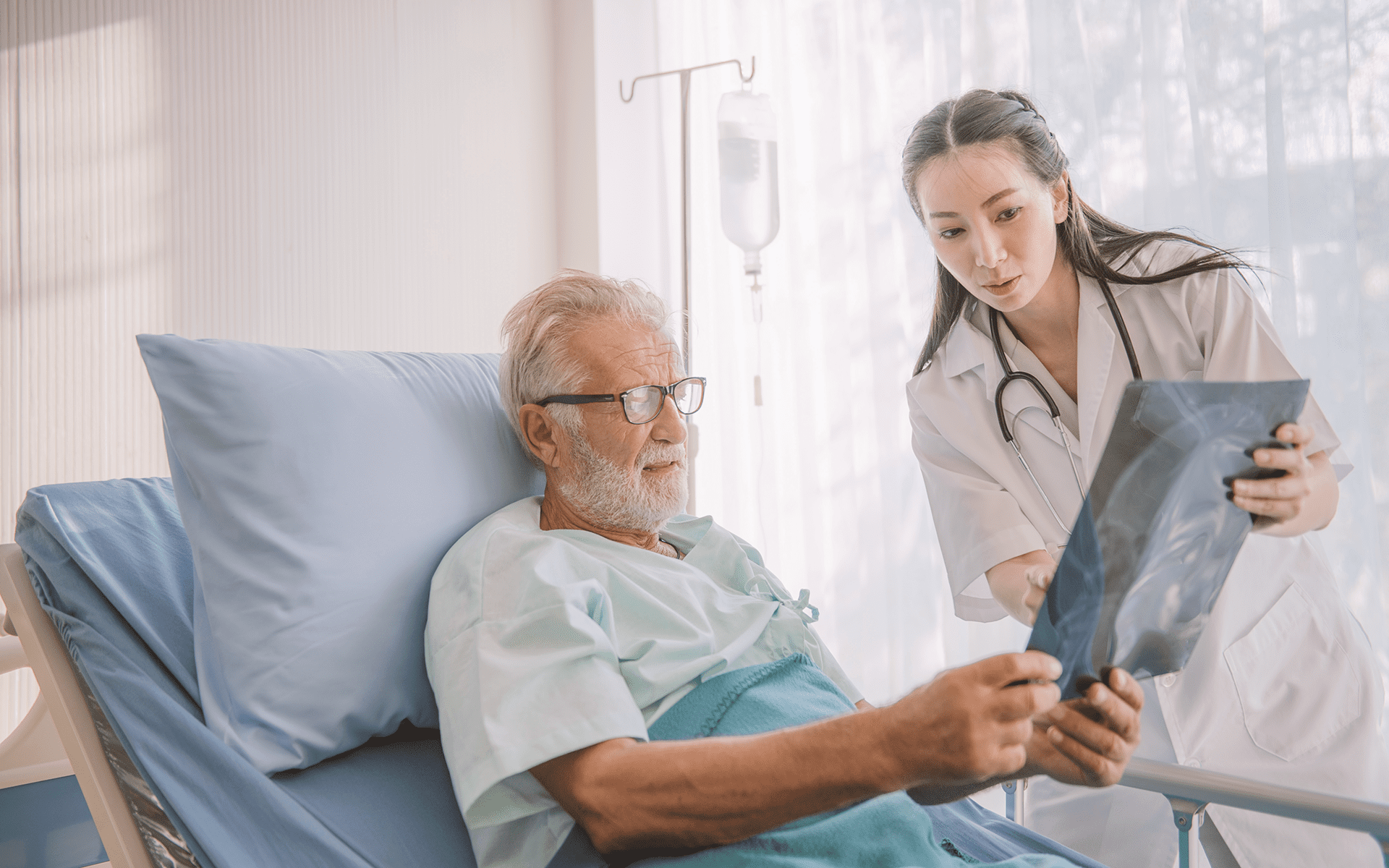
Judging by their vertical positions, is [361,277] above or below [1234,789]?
above

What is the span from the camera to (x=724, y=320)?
2.89 metres

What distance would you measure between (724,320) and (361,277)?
1.11 meters

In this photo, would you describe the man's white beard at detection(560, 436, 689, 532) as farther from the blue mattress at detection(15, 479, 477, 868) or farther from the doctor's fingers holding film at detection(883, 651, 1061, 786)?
the doctor's fingers holding film at detection(883, 651, 1061, 786)

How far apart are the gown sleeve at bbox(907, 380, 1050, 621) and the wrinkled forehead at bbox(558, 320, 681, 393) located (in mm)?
498

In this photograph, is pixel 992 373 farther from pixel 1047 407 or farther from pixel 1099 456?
pixel 1099 456

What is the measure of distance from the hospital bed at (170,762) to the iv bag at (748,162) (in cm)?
166

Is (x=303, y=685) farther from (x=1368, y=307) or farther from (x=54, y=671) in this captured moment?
(x=1368, y=307)

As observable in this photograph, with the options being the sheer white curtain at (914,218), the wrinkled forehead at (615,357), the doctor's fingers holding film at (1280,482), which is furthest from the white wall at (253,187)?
the doctor's fingers holding film at (1280,482)

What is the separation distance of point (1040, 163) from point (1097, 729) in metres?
0.87

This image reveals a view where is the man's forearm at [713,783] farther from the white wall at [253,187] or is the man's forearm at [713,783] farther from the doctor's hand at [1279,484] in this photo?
the white wall at [253,187]

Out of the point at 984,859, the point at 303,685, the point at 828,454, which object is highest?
the point at 828,454

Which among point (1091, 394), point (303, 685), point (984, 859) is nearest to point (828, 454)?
point (1091, 394)

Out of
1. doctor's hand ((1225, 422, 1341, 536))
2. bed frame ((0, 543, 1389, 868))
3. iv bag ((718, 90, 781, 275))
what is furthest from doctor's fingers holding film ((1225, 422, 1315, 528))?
iv bag ((718, 90, 781, 275))

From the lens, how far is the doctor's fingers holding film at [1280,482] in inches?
31.3
